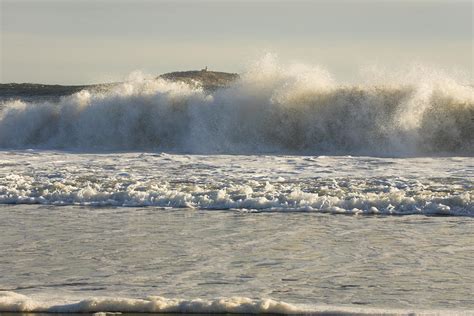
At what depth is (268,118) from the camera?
22.9 m

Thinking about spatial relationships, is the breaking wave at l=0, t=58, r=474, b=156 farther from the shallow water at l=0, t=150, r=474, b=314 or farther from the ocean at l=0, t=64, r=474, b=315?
the shallow water at l=0, t=150, r=474, b=314

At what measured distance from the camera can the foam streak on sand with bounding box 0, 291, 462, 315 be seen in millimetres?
5859

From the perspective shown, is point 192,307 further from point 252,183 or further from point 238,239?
point 252,183

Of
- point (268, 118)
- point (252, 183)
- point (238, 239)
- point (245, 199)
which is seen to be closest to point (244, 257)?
point (238, 239)

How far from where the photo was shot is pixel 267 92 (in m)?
23.5

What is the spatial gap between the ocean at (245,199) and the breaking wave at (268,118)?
5 cm

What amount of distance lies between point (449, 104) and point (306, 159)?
644cm

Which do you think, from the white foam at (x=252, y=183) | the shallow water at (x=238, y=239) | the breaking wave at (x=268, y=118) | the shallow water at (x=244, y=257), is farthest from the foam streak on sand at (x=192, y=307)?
the breaking wave at (x=268, y=118)

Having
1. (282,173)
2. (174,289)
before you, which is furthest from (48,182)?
(174,289)

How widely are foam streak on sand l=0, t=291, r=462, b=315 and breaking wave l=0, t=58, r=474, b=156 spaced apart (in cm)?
1424

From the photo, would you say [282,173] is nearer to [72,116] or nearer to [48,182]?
[48,182]

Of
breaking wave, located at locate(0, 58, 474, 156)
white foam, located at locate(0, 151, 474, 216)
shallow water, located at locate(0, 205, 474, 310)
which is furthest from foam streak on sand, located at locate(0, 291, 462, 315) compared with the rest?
breaking wave, located at locate(0, 58, 474, 156)

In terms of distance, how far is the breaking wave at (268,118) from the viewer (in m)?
21.3

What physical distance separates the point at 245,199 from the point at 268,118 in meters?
11.4
